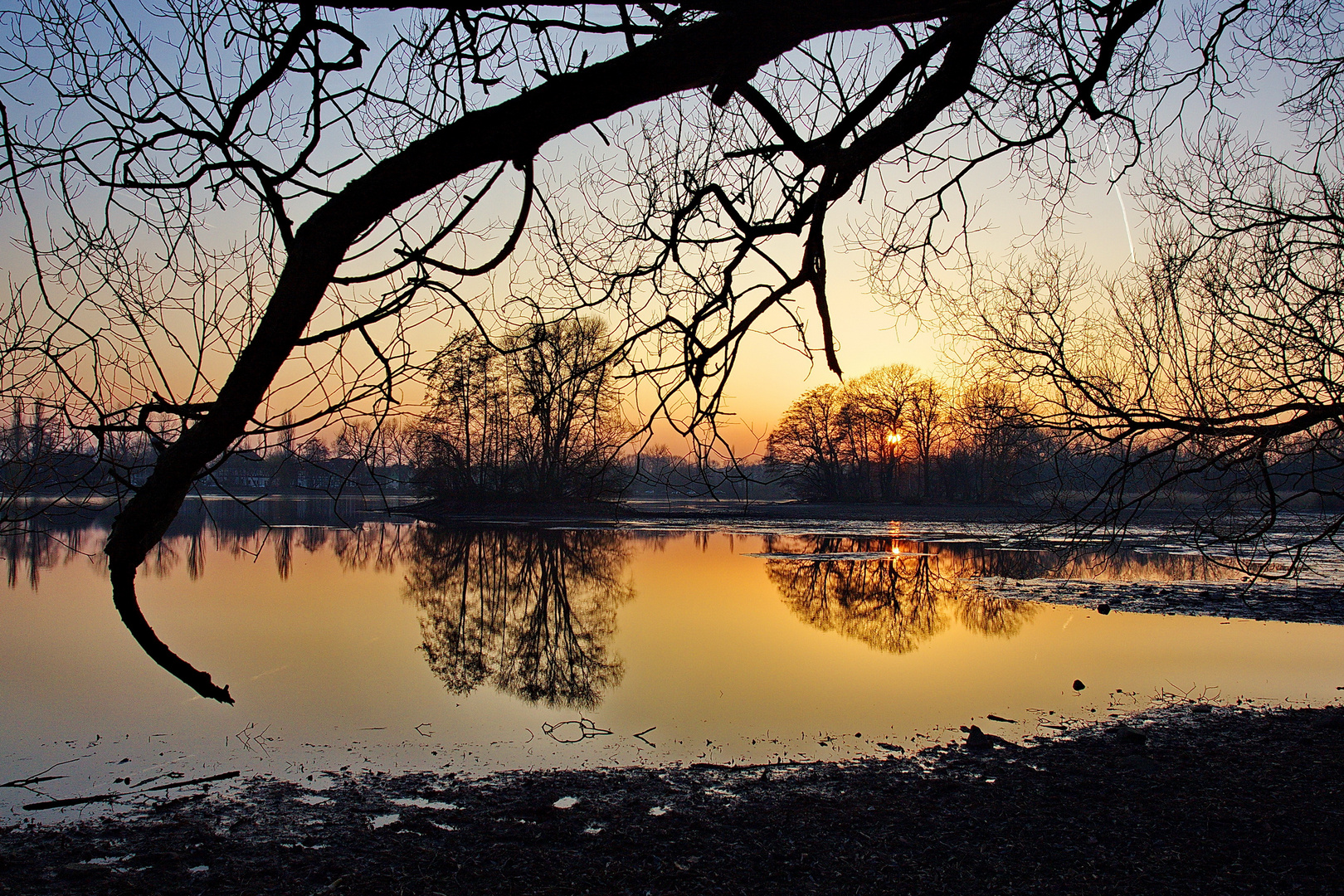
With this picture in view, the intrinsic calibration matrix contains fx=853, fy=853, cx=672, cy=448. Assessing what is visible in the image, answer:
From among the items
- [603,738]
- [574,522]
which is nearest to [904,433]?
[574,522]

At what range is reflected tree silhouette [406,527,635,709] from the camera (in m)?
9.41

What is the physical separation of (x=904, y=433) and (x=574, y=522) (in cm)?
1855

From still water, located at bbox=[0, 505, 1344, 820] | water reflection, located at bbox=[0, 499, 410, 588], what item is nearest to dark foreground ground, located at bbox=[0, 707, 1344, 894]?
still water, located at bbox=[0, 505, 1344, 820]

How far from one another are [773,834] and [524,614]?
912 cm

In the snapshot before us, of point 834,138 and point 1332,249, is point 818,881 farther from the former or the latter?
point 1332,249

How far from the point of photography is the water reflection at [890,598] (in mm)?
12039

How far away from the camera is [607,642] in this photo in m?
11.3

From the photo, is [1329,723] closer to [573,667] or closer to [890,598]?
[573,667]

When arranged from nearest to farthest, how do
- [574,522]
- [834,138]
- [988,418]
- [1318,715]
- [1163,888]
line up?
[834,138] < [1163,888] < [988,418] < [1318,715] < [574,522]

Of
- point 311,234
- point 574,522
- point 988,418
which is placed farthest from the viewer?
point 574,522

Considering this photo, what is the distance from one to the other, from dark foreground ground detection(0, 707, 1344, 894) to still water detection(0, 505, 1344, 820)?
0.72 m

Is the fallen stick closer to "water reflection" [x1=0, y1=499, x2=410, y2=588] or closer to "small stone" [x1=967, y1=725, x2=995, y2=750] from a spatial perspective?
"small stone" [x1=967, y1=725, x2=995, y2=750]

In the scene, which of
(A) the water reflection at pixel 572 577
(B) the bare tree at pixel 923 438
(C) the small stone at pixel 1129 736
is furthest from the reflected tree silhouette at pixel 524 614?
(B) the bare tree at pixel 923 438

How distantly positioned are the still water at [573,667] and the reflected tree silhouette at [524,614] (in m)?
0.06
